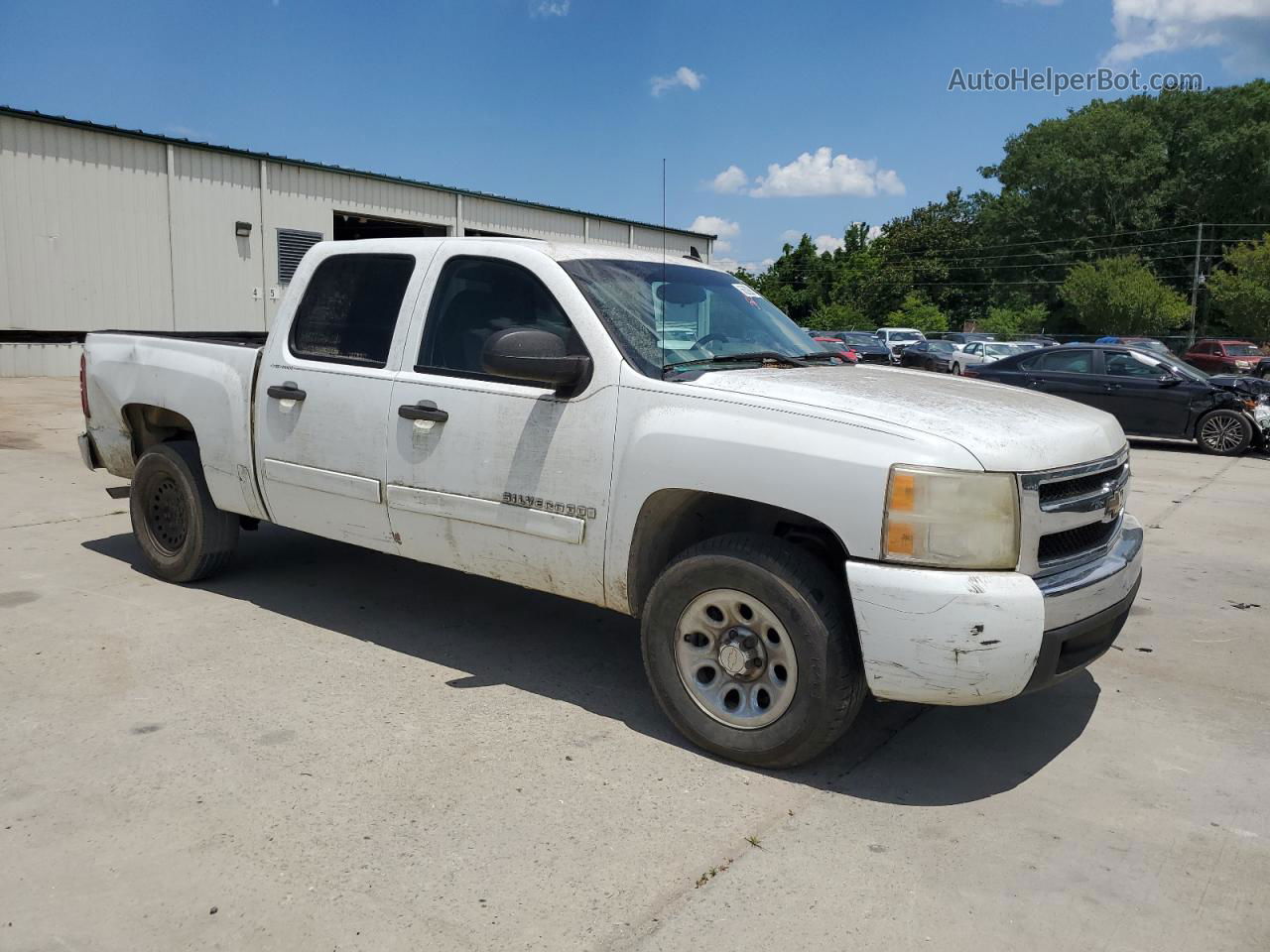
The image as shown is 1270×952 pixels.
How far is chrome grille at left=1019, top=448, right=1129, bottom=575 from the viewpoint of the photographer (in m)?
3.34

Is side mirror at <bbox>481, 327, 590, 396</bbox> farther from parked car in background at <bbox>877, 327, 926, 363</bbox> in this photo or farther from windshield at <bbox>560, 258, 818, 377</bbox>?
parked car in background at <bbox>877, 327, 926, 363</bbox>

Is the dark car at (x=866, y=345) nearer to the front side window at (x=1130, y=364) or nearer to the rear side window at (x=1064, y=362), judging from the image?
the rear side window at (x=1064, y=362)

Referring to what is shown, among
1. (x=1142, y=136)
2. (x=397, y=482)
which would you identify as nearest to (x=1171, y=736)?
(x=397, y=482)

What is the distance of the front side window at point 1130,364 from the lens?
14.8m

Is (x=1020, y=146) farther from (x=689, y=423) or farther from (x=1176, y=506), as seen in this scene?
(x=689, y=423)

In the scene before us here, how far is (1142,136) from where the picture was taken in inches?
2990

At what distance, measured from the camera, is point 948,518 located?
10.6 ft

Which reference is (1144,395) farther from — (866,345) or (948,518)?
(866,345)

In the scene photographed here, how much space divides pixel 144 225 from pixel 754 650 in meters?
21.5

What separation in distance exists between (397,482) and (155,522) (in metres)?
2.22

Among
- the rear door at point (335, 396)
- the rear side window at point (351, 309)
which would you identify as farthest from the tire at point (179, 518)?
the rear side window at point (351, 309)

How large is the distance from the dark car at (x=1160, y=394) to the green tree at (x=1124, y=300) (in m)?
47.1

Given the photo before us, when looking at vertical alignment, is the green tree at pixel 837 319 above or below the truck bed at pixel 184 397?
above

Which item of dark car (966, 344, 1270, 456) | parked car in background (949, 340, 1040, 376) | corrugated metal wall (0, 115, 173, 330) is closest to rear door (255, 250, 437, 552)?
dark car (966, 344, 1270, 456)
